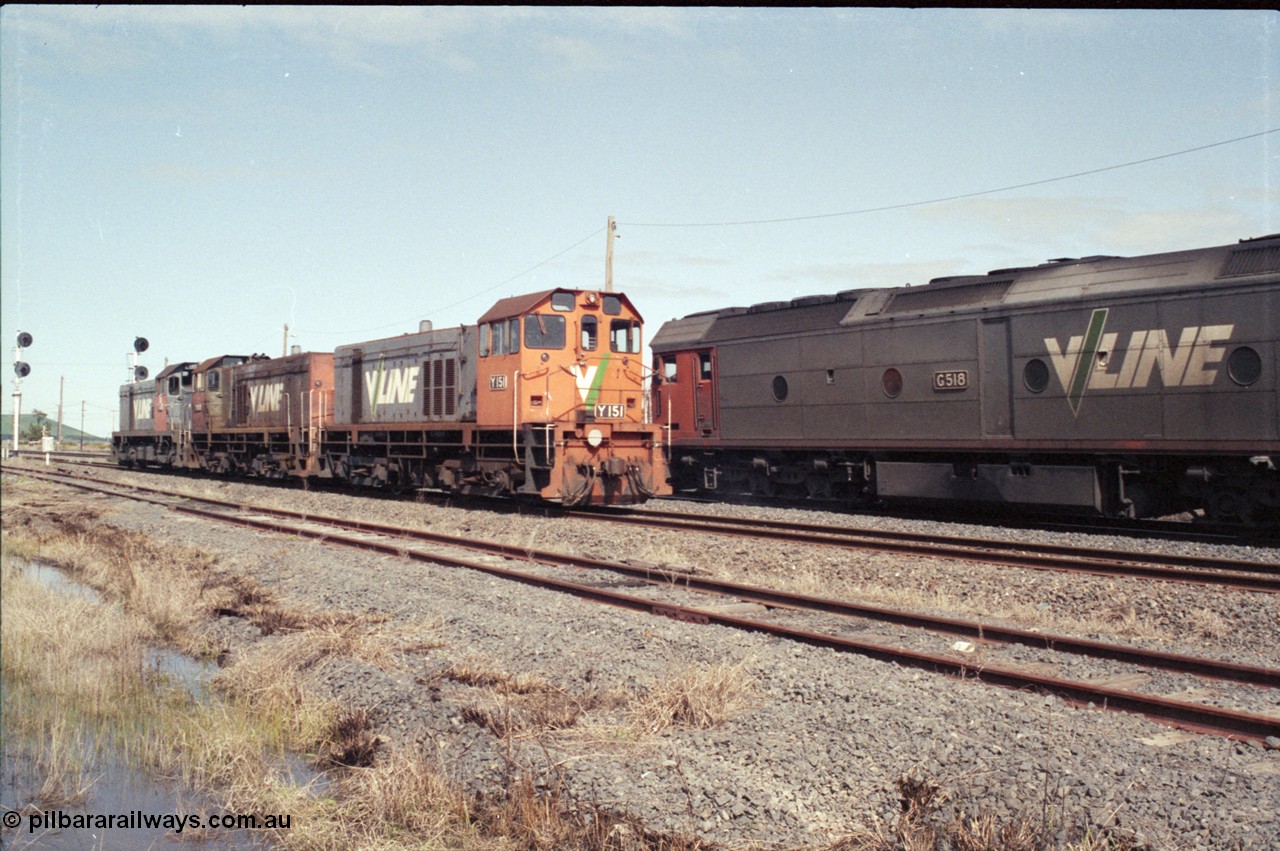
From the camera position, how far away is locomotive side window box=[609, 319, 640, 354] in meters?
17.9

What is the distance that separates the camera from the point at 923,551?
11.7 meters

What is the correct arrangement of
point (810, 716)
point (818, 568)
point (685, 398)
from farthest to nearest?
point (685, 398) → point (818, 568) → point (810, 716)

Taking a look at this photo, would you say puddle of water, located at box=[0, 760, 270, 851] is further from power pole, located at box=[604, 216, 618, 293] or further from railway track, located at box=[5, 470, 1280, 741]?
power pole, located at box=[604, 216, 618, 293]

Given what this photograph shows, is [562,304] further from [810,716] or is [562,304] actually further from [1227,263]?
[810,716]

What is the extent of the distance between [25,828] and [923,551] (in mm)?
9590

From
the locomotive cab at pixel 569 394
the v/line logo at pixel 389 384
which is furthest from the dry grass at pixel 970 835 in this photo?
the v/line logo at pixel 389 384

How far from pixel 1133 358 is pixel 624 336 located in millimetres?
8756

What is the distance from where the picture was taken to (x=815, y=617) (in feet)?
28.1

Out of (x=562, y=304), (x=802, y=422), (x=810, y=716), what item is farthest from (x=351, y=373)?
(x=810, y=716)

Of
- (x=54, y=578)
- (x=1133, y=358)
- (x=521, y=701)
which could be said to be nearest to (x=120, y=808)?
(x=521, y=701)

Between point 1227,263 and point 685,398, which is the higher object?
point 1227,263

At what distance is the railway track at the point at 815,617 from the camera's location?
5.73 m

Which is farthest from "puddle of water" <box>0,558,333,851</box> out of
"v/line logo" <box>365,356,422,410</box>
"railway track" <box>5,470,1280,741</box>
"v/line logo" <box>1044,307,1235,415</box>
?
"v/line logo" <box>365,356,422,410</box>

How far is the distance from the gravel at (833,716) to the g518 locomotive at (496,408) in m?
5.82
